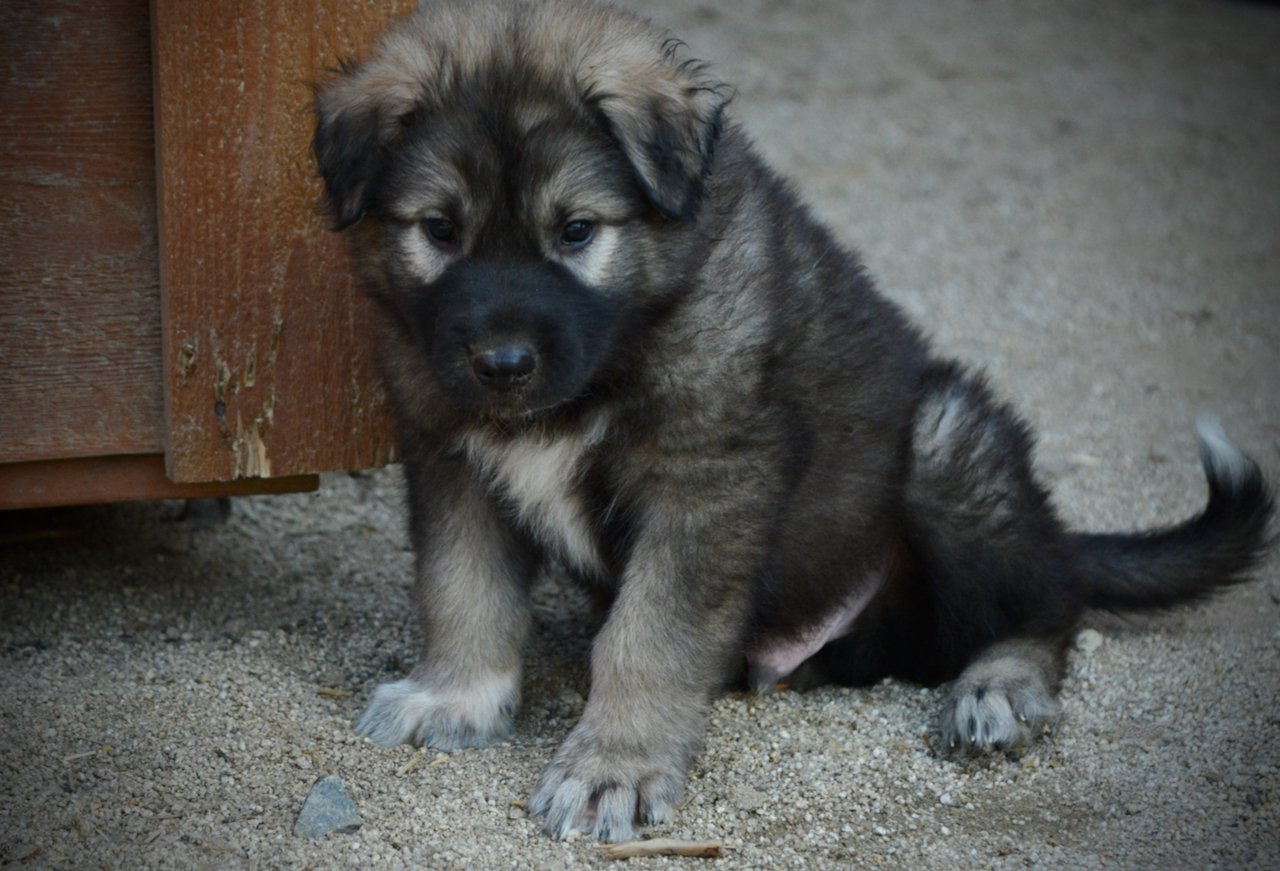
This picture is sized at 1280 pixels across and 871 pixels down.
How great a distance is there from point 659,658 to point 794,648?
24.1 inches

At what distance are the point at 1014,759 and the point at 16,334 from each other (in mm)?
2367

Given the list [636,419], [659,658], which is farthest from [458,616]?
[636,419]

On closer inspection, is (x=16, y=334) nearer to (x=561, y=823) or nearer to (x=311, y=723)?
(x=311, y=723)

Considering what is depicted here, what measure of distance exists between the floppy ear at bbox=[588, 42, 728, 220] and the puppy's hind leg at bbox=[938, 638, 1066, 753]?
4.04ft

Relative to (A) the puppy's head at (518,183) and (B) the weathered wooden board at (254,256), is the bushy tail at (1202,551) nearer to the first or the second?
(A) the puppy's head at (518,183)

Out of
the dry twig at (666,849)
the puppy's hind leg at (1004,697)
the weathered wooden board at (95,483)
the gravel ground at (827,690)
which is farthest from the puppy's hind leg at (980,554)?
the weathered wooden board at (95,483)

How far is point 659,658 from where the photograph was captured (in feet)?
9.22

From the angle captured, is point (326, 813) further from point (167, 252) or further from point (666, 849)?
point (167, 252)

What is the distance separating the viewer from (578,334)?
2.68m

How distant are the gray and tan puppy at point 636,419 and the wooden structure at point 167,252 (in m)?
0.33

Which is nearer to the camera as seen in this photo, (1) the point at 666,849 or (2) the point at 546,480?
(1) the point at 666,849

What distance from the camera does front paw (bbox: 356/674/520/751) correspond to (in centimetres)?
301

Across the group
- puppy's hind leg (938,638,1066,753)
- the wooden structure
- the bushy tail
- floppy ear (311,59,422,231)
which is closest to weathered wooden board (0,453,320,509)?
the wooden structure

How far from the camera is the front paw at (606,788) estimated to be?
269 centimetres
